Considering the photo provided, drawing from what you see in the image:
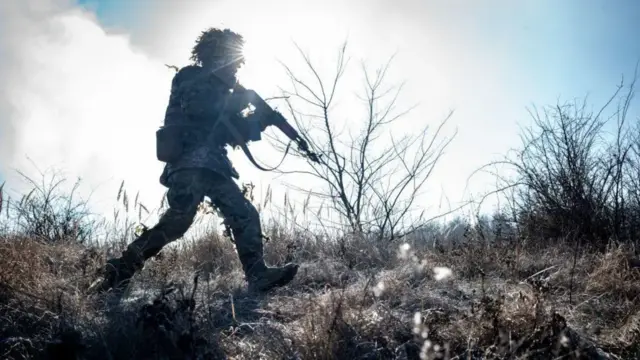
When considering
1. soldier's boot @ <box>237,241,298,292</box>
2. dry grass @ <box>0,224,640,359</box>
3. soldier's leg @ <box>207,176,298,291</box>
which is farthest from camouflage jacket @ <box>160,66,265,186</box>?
dry grass @ <box>0,224,640,359</box>

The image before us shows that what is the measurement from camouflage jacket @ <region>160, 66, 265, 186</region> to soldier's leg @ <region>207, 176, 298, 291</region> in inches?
4.9

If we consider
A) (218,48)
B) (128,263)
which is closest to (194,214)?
(128,263)

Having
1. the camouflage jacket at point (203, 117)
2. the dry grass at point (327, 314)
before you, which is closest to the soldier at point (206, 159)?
the camouflage jacket at point (203, 117)

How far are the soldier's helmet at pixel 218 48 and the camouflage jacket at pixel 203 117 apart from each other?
0.17 m

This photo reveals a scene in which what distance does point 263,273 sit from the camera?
3590mm

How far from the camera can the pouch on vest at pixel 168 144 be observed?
379 centimetres

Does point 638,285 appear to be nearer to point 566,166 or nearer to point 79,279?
point 566,166

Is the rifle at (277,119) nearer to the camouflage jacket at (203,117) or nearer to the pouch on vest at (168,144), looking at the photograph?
the camouflage jacket at (203,117)

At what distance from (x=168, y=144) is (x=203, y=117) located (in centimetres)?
38

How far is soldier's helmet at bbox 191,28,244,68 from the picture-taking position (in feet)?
13.6

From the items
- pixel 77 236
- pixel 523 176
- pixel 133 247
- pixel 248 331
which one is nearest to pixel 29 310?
pixel 133 247

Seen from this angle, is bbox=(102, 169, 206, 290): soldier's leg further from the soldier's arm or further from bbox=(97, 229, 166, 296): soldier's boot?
the soldier's arm

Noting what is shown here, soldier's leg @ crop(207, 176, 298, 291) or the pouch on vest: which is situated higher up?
the pouch on vest

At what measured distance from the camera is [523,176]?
684 cm
